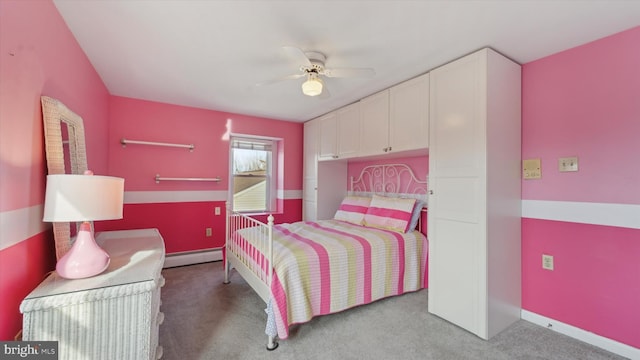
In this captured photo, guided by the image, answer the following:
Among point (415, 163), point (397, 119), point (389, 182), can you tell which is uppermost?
point (397, 119)

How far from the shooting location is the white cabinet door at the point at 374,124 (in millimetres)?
3049

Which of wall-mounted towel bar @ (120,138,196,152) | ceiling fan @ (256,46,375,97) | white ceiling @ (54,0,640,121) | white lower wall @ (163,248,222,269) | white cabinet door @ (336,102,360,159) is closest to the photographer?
white ceiling @ (54,0,640,121)

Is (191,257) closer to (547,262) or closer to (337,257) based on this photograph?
(337,257)

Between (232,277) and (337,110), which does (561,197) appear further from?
(232,277)

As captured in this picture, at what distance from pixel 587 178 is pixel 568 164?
156 mm

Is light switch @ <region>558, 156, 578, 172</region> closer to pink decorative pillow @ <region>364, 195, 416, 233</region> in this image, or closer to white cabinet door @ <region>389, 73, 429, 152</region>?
white cabinet door @ <region>389, 73, 429, 152</region>

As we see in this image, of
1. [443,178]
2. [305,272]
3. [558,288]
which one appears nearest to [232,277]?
[305,272]

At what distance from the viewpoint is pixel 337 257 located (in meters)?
2.30

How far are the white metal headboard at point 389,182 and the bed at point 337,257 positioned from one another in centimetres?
1

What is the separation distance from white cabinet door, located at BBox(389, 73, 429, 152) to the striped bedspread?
38.7 inches

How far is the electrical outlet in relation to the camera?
7.30ft

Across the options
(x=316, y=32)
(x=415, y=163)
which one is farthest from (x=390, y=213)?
(x=316, y=32)

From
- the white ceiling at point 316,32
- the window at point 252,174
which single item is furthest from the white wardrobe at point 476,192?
the window at point 252,174

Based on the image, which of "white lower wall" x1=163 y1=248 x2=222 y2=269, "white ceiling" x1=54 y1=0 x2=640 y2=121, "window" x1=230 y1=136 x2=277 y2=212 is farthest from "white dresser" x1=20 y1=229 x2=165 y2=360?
"window" x1=230 y1=136 x2=277 y2=212
